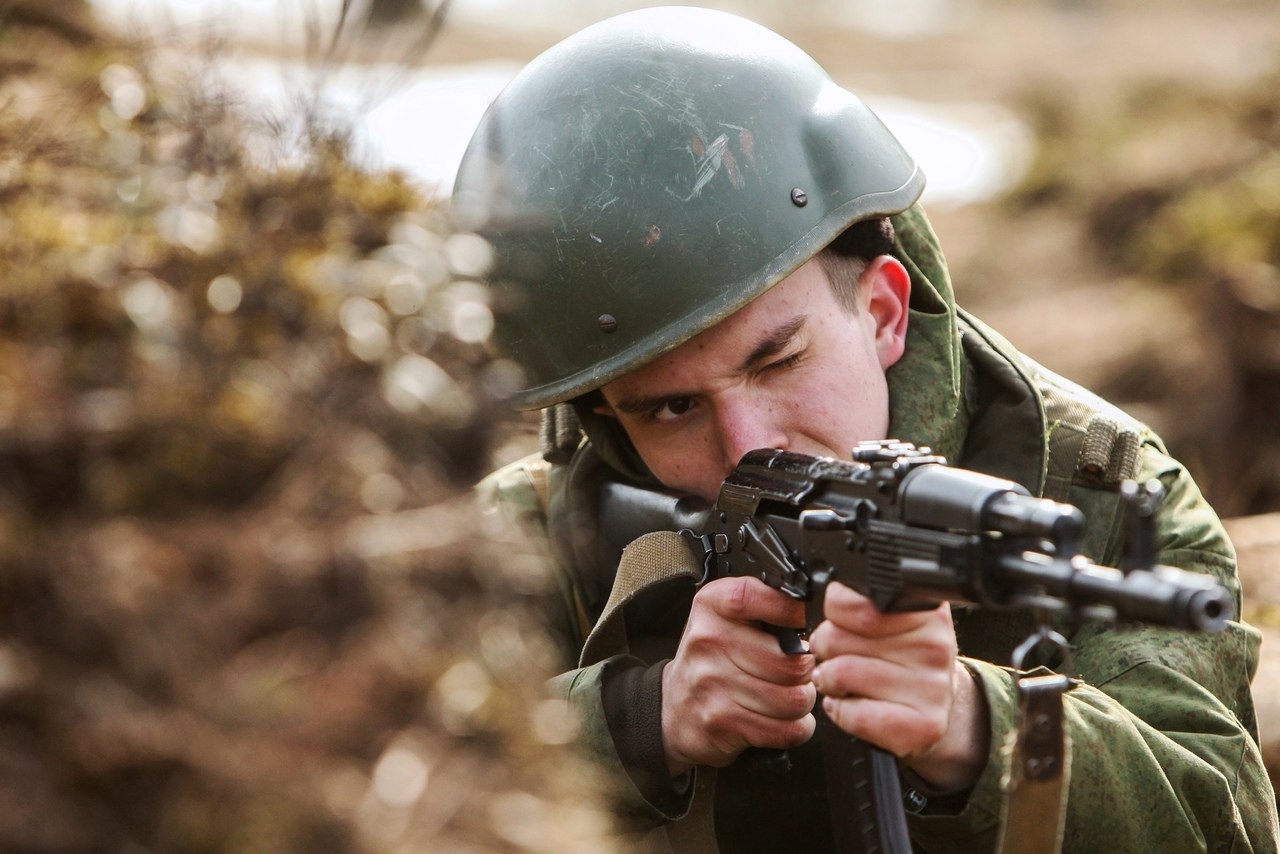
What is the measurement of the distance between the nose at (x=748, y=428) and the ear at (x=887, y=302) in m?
0.44

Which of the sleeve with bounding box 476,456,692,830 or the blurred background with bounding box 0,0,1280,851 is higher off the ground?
the blurred background with bounding box 0,0,1280,851

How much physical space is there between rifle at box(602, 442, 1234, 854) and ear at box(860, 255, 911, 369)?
24.6 inches

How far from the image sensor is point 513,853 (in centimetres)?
175

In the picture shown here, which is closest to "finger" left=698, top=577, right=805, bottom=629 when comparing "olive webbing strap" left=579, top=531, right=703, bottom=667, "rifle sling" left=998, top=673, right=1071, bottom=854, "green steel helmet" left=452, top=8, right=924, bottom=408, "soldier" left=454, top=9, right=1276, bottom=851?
"soldier" left=454, top=9, right=1276, bottom=851

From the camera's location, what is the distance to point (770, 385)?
10.2 feet

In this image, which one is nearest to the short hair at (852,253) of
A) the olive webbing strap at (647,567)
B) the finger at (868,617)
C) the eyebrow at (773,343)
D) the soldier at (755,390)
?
the soldier at (755,390)

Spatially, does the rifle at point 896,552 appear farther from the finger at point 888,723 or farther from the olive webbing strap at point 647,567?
the finger at point 888,723

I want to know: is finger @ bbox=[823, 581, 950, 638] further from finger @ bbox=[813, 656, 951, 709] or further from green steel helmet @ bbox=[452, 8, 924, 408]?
green steel helmet @ bbox=[452, 8, 924, 408]

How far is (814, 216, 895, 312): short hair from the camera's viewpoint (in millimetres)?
3324

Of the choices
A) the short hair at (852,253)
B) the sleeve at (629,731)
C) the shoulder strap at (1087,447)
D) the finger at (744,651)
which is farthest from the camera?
the short hair at (852,253)

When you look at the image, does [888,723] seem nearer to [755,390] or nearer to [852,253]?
[755,390]

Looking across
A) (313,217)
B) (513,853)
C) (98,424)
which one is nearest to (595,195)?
(313,217)

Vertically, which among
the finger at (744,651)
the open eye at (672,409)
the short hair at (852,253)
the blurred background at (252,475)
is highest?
the blurred background at (252,475)

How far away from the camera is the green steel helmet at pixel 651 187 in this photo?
3230mm
